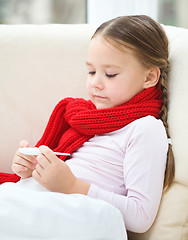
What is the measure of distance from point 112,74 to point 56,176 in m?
0.32

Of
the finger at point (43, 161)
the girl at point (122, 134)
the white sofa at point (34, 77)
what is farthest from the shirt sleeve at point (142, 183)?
the white sofa at point (34, 77)

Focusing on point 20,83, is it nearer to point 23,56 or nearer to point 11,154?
point 23,56

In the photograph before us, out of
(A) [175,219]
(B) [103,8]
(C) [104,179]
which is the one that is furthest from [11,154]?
(B) [103,8]

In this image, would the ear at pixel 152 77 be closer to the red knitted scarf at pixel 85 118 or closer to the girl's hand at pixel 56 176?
the red knitted scarf at pixel 85 118

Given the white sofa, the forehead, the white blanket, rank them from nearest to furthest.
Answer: the white blanket, the forehead, the white sofa

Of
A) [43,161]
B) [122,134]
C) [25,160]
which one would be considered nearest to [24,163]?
[25,160]

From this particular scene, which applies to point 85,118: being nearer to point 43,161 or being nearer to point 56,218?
point 43,161

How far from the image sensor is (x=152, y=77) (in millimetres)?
1119

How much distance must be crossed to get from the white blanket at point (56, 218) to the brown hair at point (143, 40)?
31 centimetres

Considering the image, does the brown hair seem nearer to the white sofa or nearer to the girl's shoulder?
the girl's shoulder

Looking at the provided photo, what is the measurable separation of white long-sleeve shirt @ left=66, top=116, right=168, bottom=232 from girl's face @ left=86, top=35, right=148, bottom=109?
96 mm

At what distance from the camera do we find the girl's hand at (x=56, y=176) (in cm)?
98

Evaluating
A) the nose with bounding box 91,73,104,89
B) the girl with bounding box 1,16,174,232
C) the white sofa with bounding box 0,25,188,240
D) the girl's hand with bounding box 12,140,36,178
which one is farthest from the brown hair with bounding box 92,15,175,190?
the girl's hand with bounding box 12,140,36,178

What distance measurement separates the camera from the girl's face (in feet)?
3.51
